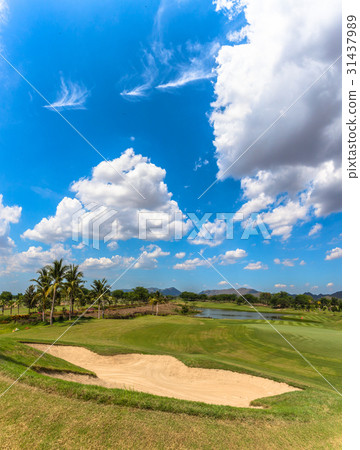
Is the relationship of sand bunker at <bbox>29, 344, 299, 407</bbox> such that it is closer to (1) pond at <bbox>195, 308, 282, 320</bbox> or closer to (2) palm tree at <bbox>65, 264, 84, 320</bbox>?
(2) palm tree at <bbox>65, 264, 84, 320</bbox>

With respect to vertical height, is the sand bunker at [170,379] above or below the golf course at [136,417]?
below

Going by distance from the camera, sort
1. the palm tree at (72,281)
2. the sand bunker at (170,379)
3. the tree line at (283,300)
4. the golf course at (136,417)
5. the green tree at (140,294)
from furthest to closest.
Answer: the tree line at (283,300)
the green tree at (140,294)
the palm tree at (72,281)
the sand bunker at (170,379)
the golf course at (136,417)

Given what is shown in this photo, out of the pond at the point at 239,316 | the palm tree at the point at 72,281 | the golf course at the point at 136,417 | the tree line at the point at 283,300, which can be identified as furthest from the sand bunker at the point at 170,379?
the tree line at the point at 283,300

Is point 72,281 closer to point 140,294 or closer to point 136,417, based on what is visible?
point 136,417

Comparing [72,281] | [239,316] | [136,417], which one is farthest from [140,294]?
[136,417]

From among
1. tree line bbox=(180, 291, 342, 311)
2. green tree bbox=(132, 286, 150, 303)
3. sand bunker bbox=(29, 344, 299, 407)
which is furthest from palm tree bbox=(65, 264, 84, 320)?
tree line bbox=(180, 291, 342, 311)

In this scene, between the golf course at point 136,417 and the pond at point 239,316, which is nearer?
the golf course at point 136,417

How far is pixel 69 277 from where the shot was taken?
4628 centimetres

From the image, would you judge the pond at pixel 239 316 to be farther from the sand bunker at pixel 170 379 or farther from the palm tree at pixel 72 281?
the sand bunker at pixel 170 379

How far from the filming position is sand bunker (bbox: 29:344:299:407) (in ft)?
37.7

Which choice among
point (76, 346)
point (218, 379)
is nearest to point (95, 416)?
point (218, 379)

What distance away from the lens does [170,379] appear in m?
13.8

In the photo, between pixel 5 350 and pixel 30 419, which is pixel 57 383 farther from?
pixel 5 350

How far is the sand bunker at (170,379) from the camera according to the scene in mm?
11477
